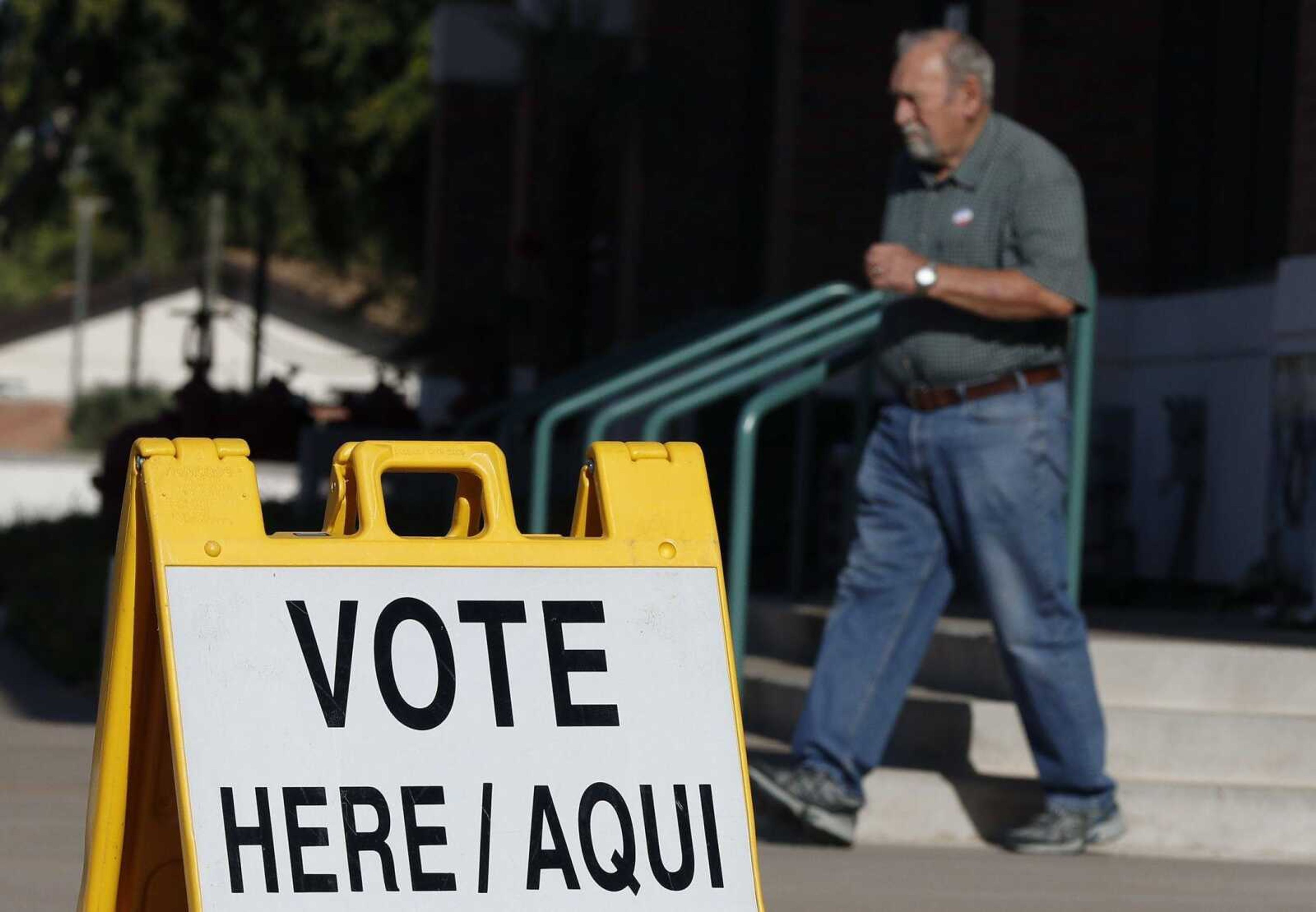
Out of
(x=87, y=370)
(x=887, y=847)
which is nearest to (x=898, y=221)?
(x=887, y=847)

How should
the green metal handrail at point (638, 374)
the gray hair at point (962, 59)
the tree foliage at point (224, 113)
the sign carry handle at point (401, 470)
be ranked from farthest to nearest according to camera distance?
the tree foliage at point (224, 113) → the green metal handrail at point (638, 374) → the gray hair at point (962, 59) → the sign carry handle at point (401, 470)

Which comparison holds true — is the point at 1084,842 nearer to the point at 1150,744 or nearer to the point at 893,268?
the point at 1150,744

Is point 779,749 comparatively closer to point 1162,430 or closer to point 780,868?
point 780,868

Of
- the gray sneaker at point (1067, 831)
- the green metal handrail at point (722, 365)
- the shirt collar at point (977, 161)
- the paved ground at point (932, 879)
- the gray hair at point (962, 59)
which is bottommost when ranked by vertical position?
the paved ground at point (932, 879)

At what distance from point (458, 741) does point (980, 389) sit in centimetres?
259

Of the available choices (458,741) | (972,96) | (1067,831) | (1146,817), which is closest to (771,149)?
(972,96)

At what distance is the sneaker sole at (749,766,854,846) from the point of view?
6.04 meters

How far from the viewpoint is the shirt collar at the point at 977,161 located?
6.04 meters

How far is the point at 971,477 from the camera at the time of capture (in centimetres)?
593

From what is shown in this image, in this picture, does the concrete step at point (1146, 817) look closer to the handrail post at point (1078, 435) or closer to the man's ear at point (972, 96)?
the handrail post at point (1078, 435)

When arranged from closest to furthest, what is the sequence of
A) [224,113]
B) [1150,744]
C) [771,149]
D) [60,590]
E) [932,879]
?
[932,879] → [1150,744] → [60,590] → [771,149] → [224,113]

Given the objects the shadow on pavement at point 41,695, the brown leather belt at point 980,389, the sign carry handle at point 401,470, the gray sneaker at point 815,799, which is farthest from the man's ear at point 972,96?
the shadow on pavement at point 41,695

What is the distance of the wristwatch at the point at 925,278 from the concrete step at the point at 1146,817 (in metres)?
1.36

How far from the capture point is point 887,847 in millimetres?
6312
